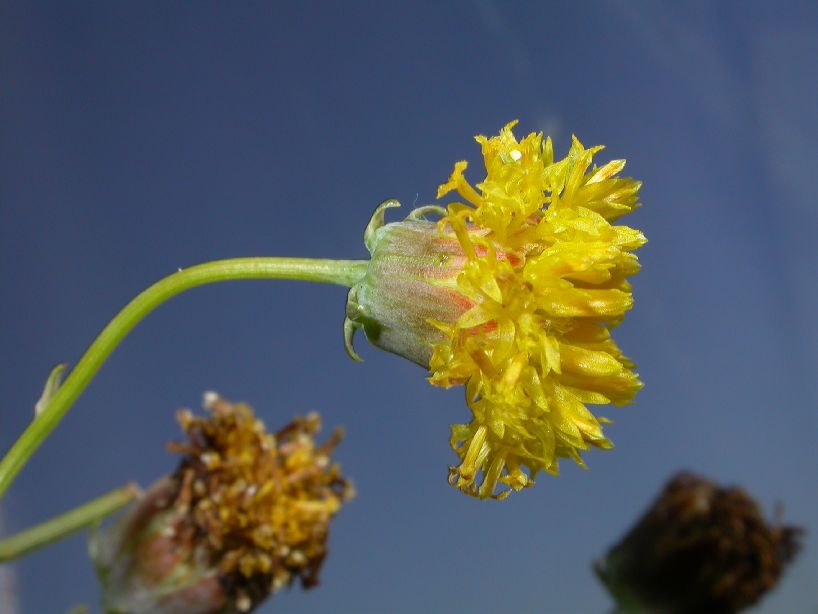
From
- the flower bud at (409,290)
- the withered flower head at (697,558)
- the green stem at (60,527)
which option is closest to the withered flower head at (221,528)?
the green stem at (60,527)

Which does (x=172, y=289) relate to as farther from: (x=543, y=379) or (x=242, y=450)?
(x=242, y=450)

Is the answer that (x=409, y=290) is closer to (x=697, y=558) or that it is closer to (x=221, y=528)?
(x=221, y=528)

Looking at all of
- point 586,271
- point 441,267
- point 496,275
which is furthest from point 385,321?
point 586,271

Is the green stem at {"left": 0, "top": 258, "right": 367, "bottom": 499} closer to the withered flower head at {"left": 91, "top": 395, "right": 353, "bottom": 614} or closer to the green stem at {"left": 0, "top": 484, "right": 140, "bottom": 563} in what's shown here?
the green stem at {"left": 0, "top": 484, "right": 140, "bottom": 563}

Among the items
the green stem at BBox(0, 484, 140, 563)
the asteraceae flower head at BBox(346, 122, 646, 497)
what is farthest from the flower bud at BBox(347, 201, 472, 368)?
the green stem at BBox(0, 484, 140, 563)

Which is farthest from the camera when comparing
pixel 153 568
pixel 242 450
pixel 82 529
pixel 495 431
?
pixel 242 450

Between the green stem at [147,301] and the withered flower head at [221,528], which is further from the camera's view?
the withered flower head at [221,528]

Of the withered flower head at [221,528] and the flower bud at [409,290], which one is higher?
the flower bud at [409,290]

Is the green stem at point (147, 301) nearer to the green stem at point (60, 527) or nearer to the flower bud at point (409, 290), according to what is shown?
the flower bud at point (409, 290)
